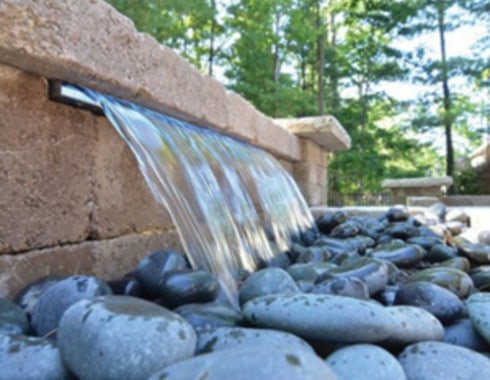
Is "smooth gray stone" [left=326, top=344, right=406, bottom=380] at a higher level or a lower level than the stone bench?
lower

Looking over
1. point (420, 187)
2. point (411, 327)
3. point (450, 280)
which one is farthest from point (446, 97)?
point (411, 327)

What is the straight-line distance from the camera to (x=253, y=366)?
74 cm

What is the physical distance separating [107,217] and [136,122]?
0.42m

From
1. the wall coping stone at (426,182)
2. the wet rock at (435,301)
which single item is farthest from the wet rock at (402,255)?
the wall coping stone at (426,182)

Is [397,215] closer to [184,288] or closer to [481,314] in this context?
[481,314]

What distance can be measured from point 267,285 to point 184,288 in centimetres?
32

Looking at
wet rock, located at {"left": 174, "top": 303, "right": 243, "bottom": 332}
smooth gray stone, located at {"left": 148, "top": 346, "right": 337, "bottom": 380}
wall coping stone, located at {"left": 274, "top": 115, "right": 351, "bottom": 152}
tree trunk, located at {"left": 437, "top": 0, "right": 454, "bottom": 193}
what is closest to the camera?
smooth gray stone, located at {"left": 148, "top": 346, "right": 337, "bottom": 380}

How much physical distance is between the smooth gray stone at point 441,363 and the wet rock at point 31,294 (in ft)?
3.49

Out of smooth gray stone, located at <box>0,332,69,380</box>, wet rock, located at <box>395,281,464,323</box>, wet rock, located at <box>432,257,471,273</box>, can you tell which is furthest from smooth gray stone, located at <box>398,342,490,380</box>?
wet rock, located at <box>432,257,471,273</box>

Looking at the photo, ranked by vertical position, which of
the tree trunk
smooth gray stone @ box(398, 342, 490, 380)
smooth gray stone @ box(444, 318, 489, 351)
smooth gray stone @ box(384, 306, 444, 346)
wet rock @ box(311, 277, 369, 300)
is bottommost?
smooth gray stone @ box(444, 318, 489, 351)

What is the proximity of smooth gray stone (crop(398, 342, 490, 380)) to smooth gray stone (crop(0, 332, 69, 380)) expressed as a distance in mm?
816

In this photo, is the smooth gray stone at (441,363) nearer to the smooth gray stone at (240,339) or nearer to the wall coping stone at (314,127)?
the smooth gray stone at (240,339)

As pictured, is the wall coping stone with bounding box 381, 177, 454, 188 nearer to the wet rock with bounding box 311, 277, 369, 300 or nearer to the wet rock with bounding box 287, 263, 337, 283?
the wet rock with bounding box 287, 263, 337, 283

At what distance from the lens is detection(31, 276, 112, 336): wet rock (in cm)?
121
